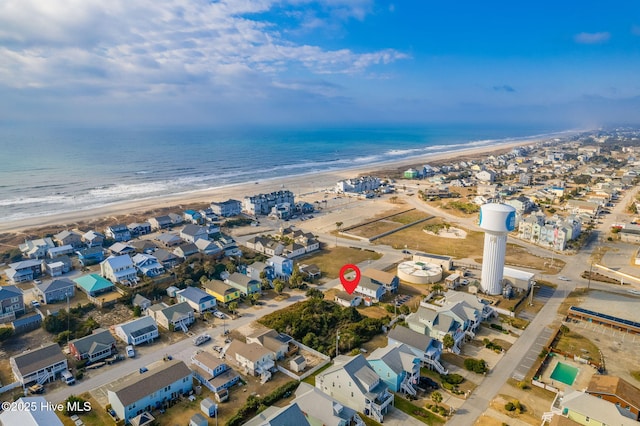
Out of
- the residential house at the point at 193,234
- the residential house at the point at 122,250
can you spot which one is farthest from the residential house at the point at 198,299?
the residential house at the point at 193,234

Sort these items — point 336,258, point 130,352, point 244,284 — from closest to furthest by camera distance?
point 130,352 → point 244,284 → point 336,258

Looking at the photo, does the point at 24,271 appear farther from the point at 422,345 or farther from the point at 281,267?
the point at 422,345

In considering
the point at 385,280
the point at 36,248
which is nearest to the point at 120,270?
the point at 36,248

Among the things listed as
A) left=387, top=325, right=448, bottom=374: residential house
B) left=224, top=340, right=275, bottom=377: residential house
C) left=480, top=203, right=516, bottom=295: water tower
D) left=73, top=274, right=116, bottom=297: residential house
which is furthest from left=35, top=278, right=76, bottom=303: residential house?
left=480, top=203, right=516, bottom=295: water tower

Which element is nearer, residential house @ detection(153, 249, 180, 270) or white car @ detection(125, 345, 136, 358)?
white car @ detection(125, 345, 136, 358)

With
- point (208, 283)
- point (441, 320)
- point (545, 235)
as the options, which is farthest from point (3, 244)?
point (545, 235)

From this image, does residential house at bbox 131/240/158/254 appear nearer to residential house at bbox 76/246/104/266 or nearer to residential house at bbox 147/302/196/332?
residential house at bbox 76/246/104/266
